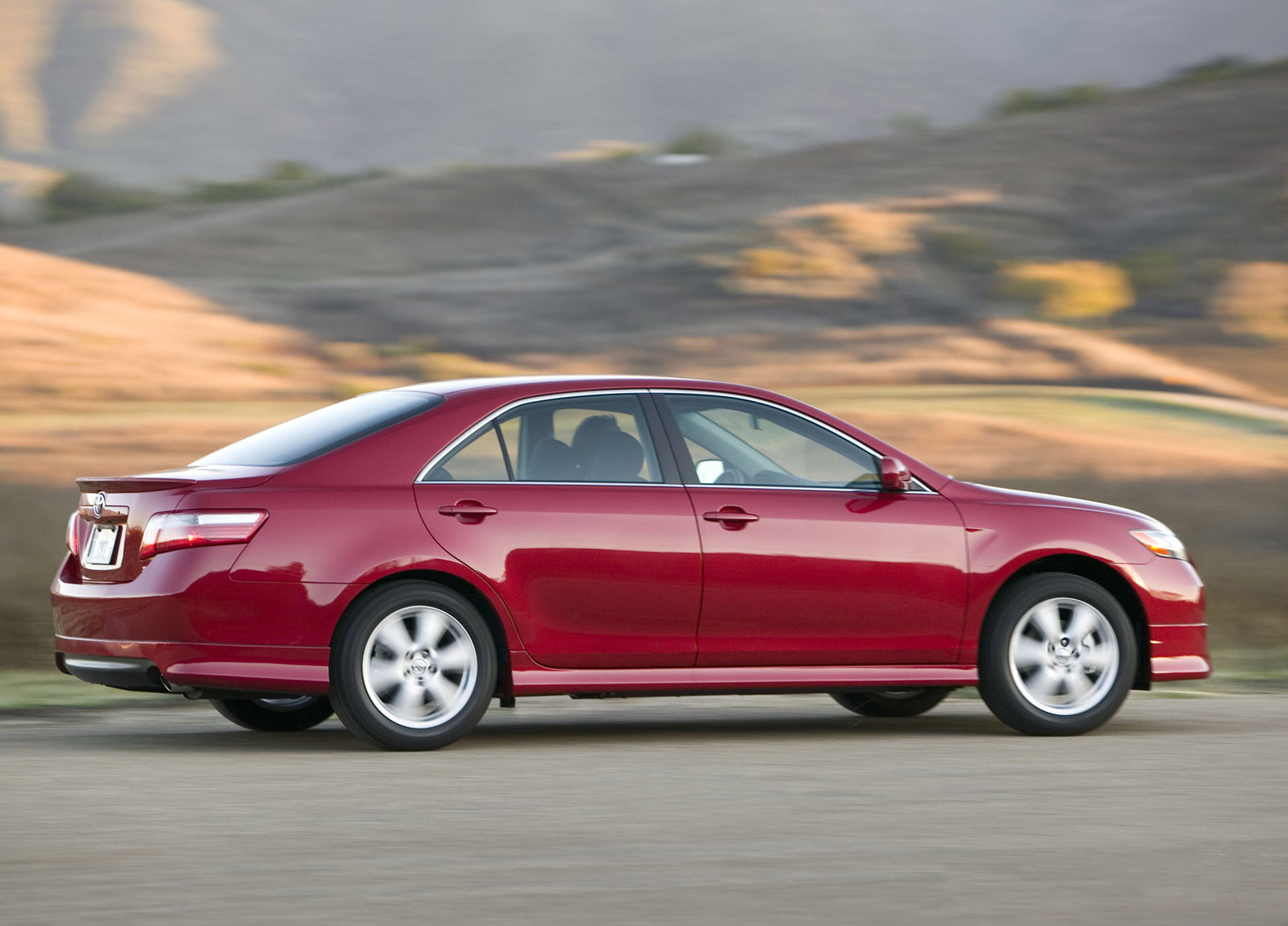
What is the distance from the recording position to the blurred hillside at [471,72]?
94750 mm

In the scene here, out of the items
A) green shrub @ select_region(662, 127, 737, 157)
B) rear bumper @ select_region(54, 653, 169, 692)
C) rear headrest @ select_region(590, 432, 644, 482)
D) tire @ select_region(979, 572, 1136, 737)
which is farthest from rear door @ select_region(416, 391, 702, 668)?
green shrub @ select_region(662, 127, 737, 157)

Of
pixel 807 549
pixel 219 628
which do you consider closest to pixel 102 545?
pixel 219 628

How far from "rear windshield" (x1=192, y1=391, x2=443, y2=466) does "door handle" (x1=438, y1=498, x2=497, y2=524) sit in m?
0.45

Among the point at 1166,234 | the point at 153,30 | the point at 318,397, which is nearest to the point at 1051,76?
the point at 153,30

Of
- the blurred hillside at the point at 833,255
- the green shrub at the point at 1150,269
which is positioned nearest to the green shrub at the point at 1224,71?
the blurred hillside at the point at 833,255

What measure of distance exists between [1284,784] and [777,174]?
44.4m

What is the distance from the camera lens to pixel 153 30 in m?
104

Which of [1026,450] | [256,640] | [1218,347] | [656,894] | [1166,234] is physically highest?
[1166,234]

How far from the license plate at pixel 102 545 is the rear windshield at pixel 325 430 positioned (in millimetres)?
515

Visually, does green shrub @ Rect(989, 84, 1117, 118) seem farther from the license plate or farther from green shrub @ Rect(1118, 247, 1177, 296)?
the license plate

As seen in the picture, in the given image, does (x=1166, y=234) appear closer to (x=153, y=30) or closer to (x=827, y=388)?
(x=827, y=388)

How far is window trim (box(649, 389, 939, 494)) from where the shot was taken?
9070 mm

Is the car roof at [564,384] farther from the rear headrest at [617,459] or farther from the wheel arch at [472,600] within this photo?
the wheel arch at [472,600]

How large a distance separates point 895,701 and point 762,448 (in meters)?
1.95
